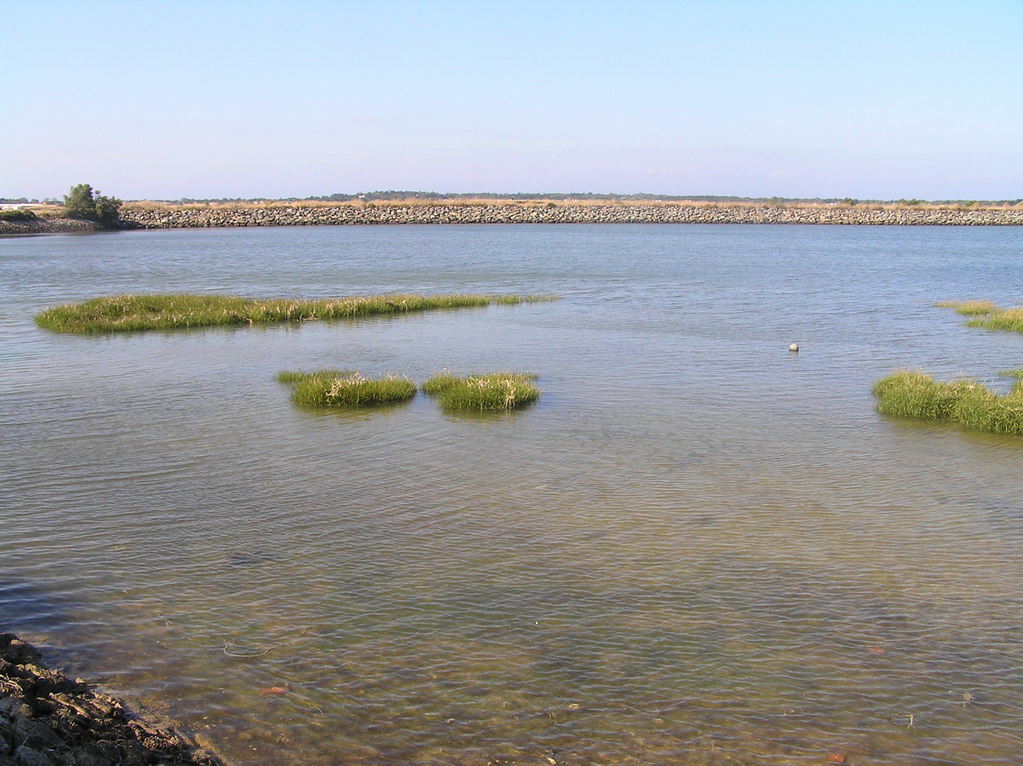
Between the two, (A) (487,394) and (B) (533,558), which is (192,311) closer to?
(A) (487,394)

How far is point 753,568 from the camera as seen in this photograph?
9.91 meters

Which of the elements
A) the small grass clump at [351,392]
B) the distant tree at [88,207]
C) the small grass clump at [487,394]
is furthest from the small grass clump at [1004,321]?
the distant tree at [88,207]

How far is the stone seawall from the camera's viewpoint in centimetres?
11275

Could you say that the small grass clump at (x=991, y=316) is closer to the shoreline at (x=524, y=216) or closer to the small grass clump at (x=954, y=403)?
the small grass clump at (x=954, y=403)

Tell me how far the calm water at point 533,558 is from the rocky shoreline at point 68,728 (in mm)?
339

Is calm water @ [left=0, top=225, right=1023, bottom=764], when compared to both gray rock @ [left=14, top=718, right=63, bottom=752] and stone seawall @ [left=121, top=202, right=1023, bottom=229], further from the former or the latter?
stone seawall @ [left=121, top=202, right=1023, bottom=229]

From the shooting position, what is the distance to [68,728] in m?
5.95

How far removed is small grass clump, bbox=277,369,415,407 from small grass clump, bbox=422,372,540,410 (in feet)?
2.86

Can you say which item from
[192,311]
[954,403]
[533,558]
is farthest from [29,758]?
[192,311]

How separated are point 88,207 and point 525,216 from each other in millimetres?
55850

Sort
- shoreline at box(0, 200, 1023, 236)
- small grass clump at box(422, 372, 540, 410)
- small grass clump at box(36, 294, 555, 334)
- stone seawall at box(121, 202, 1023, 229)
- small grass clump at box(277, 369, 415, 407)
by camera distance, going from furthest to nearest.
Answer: stone seawall at box(121, 202, 1023, 229)
shoreline at box(0, 200, 1023, 236)
small grass clump at box(36, 294, 555, 334)
small grass clump at box(277, 369, 415, 407)
small grass clump at box(422, 372, 540, 410)

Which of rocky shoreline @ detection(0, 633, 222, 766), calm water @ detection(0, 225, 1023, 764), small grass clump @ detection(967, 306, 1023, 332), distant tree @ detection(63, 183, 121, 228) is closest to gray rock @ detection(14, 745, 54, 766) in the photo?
rocky shoreline @ detection(0, 633, 222, 766)

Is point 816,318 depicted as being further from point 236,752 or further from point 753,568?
point 236,752

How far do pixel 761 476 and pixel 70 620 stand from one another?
9603mm
